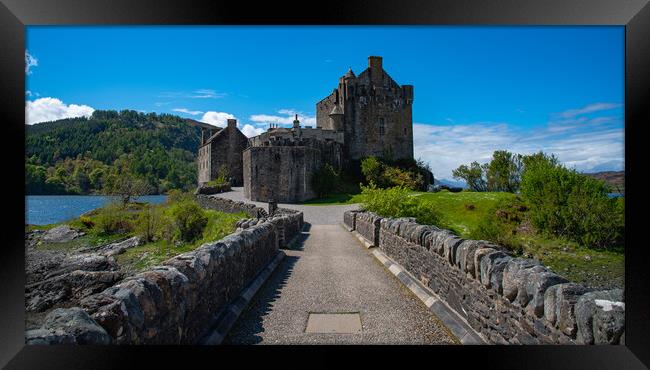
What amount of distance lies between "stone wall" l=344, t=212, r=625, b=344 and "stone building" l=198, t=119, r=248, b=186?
133 feet

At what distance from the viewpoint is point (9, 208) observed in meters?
4.80

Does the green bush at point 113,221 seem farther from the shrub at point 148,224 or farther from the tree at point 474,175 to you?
the tree at point 474,175

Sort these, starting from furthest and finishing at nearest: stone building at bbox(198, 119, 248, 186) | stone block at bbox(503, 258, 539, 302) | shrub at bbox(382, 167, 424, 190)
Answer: stone building at bbox(198, 119, 248, 186), shrub at bbox(382, 167, 424, 190), stone block at bbox(503, 258, 539, 302)

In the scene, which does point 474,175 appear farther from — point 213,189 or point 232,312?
point 232,312

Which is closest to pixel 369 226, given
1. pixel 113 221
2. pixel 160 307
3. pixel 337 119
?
pixel 160 307

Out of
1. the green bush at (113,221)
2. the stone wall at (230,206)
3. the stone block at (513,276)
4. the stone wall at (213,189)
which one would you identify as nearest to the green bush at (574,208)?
the stone wall at (230,206)

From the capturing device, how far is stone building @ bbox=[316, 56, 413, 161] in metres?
43.9

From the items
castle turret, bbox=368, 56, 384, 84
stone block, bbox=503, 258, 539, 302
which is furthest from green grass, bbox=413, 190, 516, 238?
castle turret, bbox=368, 56, 384, 84

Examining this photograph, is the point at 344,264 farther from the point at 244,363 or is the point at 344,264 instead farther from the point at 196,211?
the point at 196,211

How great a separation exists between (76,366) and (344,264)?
632 centimetres

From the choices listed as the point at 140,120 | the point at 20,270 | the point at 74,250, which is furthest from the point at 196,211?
the point at 140,120

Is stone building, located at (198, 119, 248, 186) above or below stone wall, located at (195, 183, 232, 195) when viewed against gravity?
above

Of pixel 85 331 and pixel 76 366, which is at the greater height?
pixel 85 331

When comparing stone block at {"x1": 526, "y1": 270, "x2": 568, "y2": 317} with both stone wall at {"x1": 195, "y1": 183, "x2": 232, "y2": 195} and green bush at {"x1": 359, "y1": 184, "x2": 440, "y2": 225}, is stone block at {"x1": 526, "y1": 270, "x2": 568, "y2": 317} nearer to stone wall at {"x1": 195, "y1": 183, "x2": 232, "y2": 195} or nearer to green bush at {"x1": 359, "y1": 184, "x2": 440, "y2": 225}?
green bush at {"x1": 359, "y1": 184, "x2": 440, "y2": 225}
